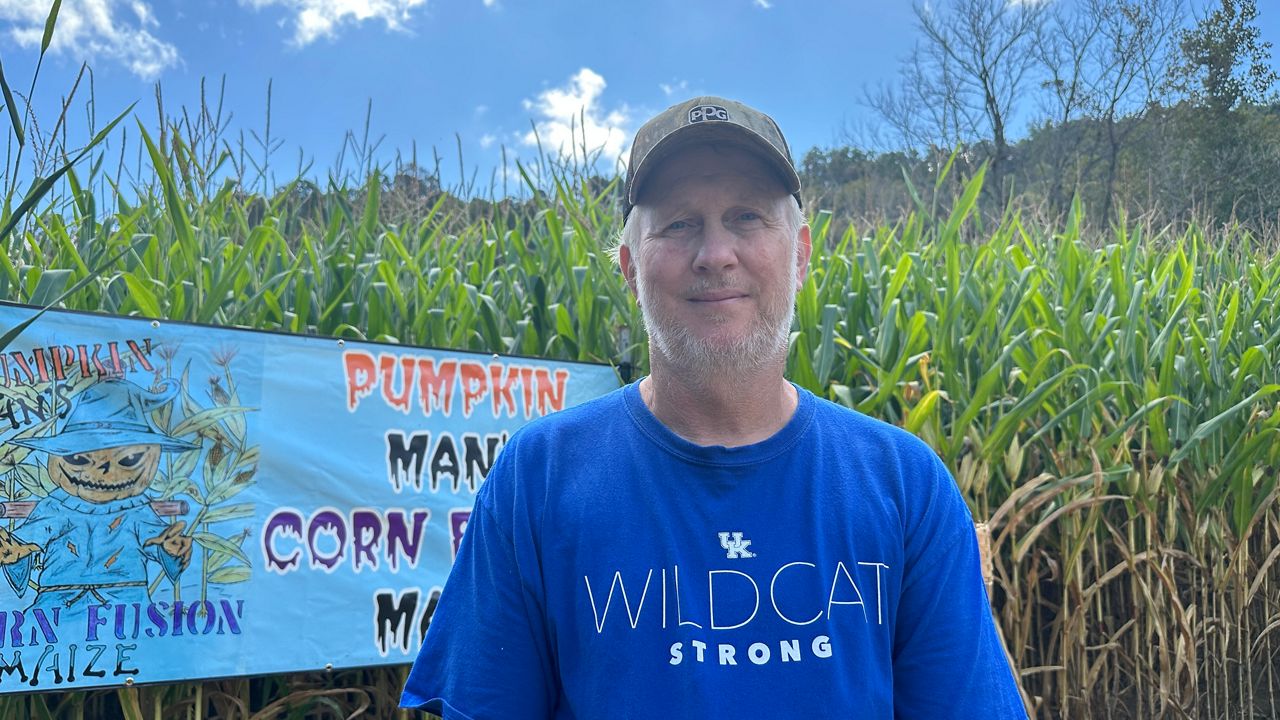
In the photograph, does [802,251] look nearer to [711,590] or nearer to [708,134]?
[708,134]

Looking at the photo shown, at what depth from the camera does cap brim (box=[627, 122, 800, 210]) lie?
1.36 m

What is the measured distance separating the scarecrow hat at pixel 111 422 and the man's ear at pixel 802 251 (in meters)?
1.49

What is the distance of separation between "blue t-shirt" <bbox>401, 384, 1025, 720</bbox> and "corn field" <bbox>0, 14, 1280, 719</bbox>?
128 cm

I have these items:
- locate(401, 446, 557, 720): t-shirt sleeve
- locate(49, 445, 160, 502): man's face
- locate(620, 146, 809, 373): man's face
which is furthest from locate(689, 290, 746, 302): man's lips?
locate(49, 445, 160, 502): man's face

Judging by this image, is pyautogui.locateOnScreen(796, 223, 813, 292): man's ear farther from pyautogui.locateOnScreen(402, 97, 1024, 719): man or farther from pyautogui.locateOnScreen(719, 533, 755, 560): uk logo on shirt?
pyautogui.locateOnScreen(719, 533, 755, 560): uk logo on shirt

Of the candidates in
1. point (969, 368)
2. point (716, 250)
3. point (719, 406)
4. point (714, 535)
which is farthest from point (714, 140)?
point (969, 368)

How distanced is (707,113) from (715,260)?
220mm

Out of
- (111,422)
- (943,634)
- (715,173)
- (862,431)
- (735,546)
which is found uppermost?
(715,173)

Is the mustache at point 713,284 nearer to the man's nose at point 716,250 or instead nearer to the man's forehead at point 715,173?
the man's nose at point 716,250

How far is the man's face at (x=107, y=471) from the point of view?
6.85ft

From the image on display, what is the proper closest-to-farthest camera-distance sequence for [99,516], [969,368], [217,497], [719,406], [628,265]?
[719,406]
[628,265]
[99,516]
[217,497]
[969,368]

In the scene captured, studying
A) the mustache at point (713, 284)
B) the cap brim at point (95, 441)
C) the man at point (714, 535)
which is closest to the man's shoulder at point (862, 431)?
the man at point (714, 535)

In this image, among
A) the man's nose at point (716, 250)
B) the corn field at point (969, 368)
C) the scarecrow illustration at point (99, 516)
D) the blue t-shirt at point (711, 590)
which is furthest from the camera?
the corn field at point (969, 368)

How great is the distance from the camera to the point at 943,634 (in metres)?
1.29
